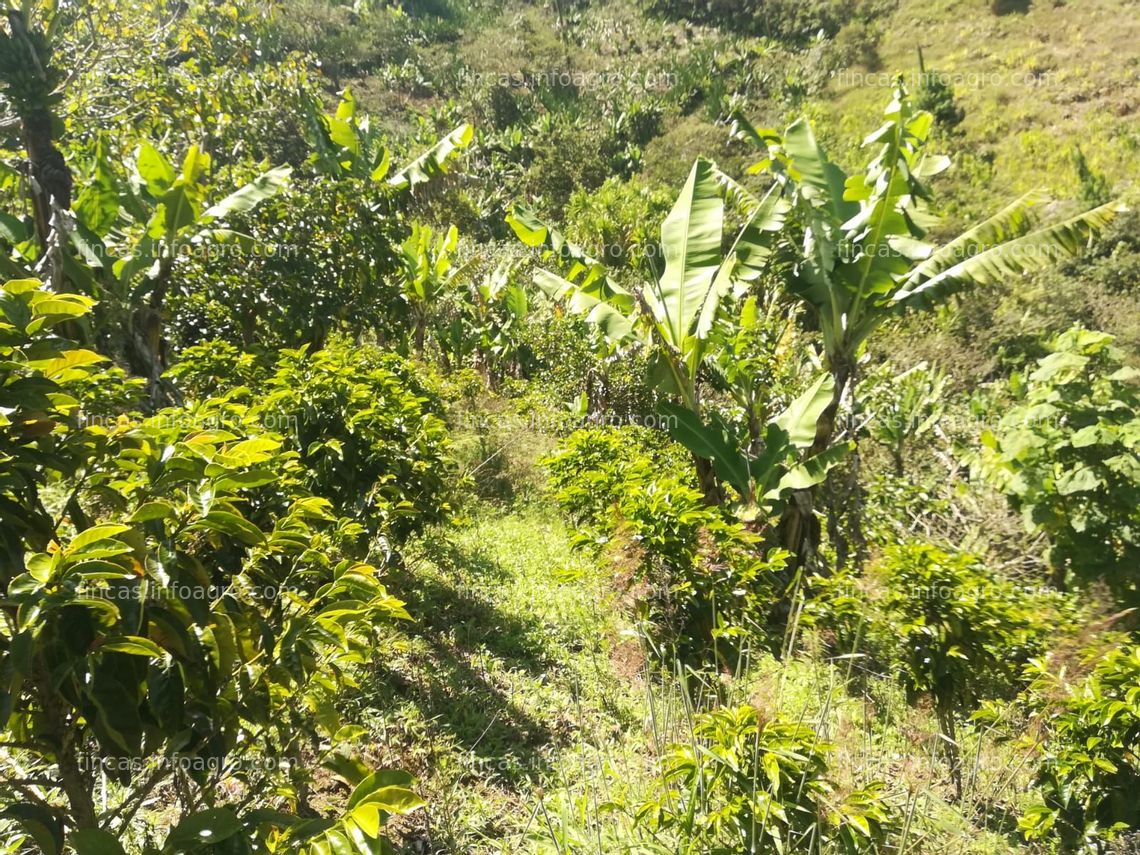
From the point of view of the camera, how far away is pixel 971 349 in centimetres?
1209

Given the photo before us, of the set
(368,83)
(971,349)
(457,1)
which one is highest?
(457,1)

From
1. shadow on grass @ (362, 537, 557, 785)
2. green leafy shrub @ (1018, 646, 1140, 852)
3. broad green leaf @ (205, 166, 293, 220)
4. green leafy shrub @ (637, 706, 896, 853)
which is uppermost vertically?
broad green leaf @ (205, 166, 293, 220)

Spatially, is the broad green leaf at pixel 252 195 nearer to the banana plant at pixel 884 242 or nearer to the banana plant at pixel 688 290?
the banana plant at pixel 688 290

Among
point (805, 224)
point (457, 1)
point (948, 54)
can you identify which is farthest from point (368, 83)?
point (805, 224)

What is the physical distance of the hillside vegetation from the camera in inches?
56.2

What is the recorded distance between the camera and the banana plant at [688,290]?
473cm

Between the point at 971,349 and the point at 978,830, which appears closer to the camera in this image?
the point at 978,830

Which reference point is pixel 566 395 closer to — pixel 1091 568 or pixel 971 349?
pixel 1091 568

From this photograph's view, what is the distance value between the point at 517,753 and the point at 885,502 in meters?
3.62

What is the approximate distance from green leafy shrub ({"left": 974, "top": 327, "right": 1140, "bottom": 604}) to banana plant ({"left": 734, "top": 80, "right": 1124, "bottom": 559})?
0.85m

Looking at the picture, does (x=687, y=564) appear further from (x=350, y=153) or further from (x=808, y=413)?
(x=350, y=153)

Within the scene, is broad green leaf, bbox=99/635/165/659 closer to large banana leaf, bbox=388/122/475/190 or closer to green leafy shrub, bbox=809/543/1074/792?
green leafy shrub, bbox=809/543/1074/792

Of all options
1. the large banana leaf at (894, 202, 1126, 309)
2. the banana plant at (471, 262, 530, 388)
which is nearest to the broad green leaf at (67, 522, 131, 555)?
the large banana leaf at (894, 202, 1126, 309)

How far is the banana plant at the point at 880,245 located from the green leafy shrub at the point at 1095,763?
8.26ft
